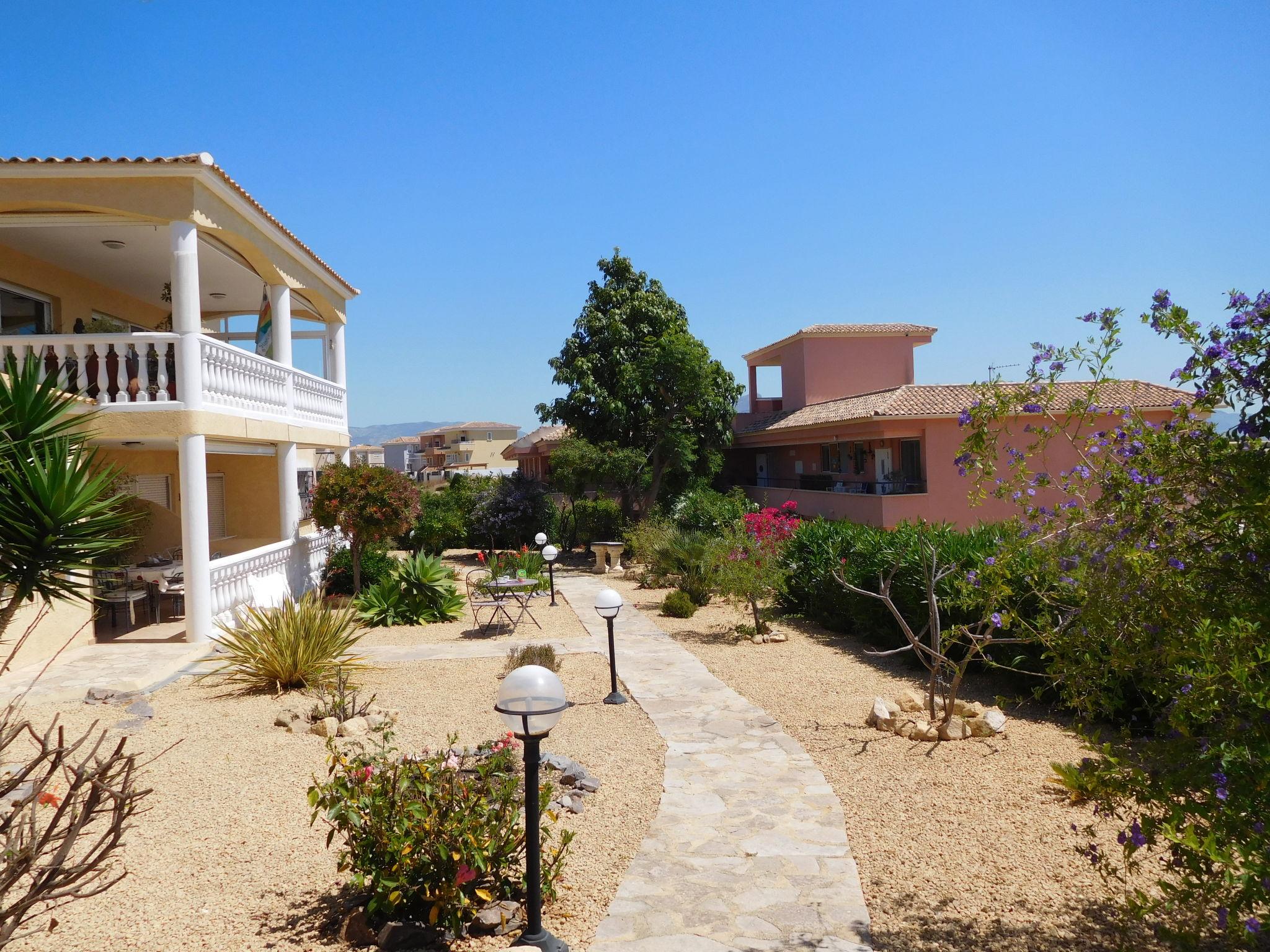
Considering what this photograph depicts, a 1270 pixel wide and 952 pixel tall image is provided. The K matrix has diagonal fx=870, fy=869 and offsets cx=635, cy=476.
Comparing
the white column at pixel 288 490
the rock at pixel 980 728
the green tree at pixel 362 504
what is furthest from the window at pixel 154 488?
the rock at pixel 980 728

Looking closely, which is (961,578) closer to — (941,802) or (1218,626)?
(941,802)

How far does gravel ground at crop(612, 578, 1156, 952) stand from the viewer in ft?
14.3

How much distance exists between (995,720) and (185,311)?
10864 mm

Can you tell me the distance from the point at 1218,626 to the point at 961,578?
6.66 metres

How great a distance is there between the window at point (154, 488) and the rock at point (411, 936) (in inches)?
537

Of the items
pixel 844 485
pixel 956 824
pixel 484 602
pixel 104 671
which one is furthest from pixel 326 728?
pixel 844 485

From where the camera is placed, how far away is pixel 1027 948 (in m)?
4.12

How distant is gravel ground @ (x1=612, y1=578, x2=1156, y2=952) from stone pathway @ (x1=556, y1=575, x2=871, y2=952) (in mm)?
163

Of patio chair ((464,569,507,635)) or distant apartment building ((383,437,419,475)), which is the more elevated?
distant apartment building ((383,437,419,475))

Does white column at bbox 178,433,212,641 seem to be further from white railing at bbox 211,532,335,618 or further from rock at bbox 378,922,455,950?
rock at bbox 378,922,455,950

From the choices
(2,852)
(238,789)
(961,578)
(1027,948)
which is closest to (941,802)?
(1027,948)

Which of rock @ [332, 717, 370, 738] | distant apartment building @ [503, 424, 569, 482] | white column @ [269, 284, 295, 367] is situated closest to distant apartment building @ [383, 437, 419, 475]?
distant apartment building @ [503, 424, 569, 482]

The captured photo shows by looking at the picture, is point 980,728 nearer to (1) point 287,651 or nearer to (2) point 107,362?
(1) point 287,651

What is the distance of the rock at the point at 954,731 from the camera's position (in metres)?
7.49
